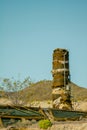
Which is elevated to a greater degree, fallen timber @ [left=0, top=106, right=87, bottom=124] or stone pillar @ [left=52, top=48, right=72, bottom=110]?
stone pillar @ [left=52, top=48, right=72, bottom=110]

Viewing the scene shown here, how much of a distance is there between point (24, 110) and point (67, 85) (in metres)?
6.46

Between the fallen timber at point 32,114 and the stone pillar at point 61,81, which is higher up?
the stone pillar at point 61,81

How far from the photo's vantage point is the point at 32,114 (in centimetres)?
1218

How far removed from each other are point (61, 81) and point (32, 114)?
623 centimetres

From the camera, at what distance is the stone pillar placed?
1797 centimetres

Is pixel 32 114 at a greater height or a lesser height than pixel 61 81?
lesser

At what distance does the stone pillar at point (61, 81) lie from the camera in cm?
1797

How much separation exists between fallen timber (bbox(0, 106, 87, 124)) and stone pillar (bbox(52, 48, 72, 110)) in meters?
3.70

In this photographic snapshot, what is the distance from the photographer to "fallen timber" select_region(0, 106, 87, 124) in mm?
11241

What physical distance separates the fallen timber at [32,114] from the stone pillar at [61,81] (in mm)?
3697

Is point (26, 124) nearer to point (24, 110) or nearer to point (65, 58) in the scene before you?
point (24, 110)

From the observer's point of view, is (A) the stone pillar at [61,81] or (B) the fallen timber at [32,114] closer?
(B) the fallen timber at [32,114]

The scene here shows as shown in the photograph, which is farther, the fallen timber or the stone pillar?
the stone pillar

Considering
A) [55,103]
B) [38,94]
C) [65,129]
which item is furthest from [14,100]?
[38,94]
